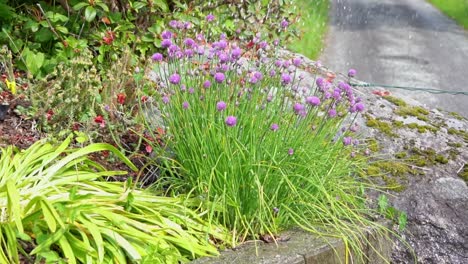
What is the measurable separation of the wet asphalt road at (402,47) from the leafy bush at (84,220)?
285 inches

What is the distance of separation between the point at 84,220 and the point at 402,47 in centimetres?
1241

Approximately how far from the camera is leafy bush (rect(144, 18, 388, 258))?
3.22m

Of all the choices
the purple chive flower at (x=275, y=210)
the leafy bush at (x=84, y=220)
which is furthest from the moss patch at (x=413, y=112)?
the leafy bush at (x=84, y=220)

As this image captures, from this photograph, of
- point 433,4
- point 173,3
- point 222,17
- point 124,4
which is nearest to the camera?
point 124,4

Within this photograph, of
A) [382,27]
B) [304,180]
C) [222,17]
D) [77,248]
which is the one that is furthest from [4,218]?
[382,27]

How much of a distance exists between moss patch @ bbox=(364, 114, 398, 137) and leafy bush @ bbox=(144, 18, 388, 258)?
1.29 metres

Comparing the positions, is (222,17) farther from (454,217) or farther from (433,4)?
(433,4)

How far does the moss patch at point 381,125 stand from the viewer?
4.84 meters

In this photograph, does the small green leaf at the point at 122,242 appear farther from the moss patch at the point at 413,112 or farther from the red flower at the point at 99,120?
the moss patch at the point at 413,112

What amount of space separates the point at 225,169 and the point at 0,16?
2640 mm

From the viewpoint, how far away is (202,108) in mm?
3512

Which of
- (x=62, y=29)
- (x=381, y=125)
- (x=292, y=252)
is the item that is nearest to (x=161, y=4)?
(x=62, y=29)

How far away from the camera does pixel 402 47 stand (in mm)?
14344

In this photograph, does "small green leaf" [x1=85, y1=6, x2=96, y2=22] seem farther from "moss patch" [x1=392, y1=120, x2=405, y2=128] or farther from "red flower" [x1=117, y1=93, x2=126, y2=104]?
"moss patch" [x1=392, y1=120, x2=405, y2=128]
